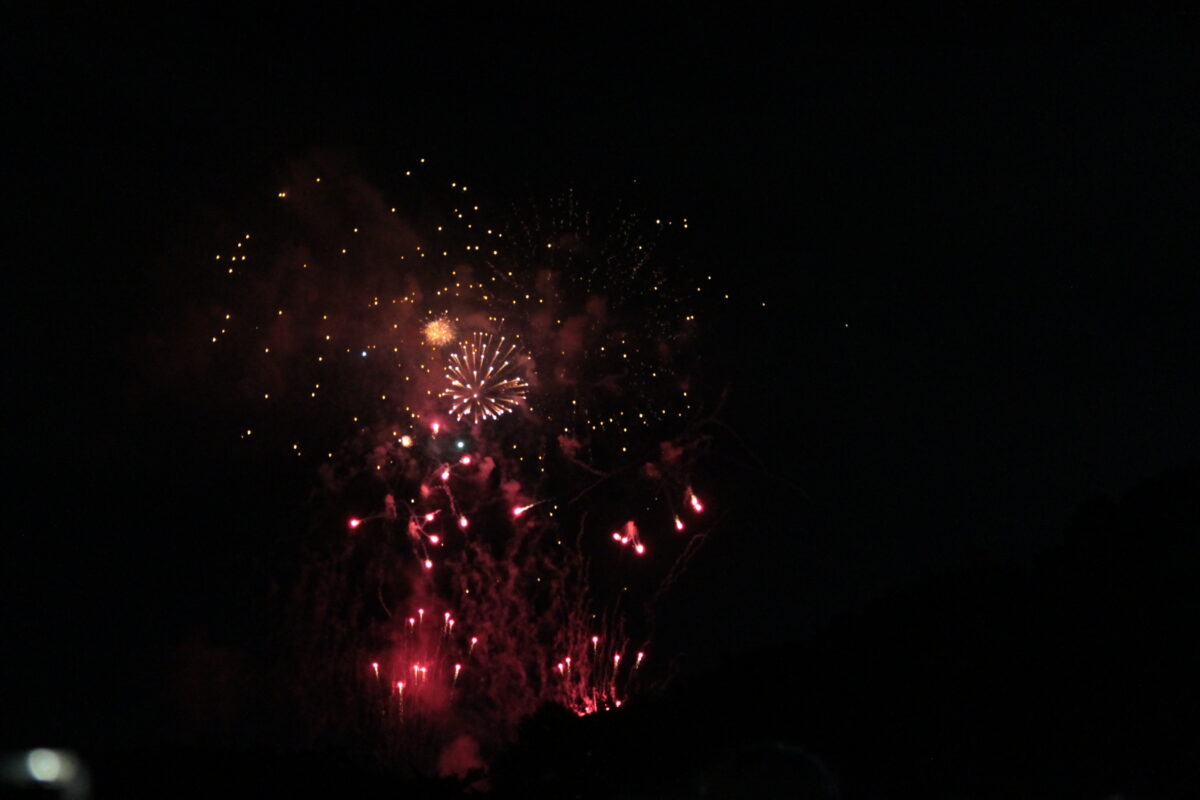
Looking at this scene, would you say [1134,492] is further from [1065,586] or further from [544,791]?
[544,791]

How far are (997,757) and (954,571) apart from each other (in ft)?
22.6

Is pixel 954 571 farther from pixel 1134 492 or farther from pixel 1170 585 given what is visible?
pixel 1170 585

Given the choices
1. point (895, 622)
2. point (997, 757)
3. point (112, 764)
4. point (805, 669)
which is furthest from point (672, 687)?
point (112, 764)

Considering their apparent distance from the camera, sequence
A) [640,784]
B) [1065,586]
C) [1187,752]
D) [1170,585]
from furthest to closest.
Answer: [1065,586] < [1170,585] < [640,784] < [1187,752]

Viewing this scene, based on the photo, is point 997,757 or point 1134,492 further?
point 1134,492

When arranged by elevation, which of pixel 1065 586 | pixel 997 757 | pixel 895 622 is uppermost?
pixel 895 622

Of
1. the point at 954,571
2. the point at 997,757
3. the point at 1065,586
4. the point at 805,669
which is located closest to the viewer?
the point at 997,757

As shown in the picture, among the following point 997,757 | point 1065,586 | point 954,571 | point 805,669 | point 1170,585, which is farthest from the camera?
point 954,571

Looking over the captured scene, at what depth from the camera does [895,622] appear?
18.6 metres

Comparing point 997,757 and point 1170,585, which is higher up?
point 1170,585

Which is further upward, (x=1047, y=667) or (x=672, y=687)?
Answer: (x=672, y=687)

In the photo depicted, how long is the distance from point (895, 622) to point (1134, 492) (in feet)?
14.1

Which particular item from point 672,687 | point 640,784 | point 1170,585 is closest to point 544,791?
point 640,784

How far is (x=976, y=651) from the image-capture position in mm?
15477
